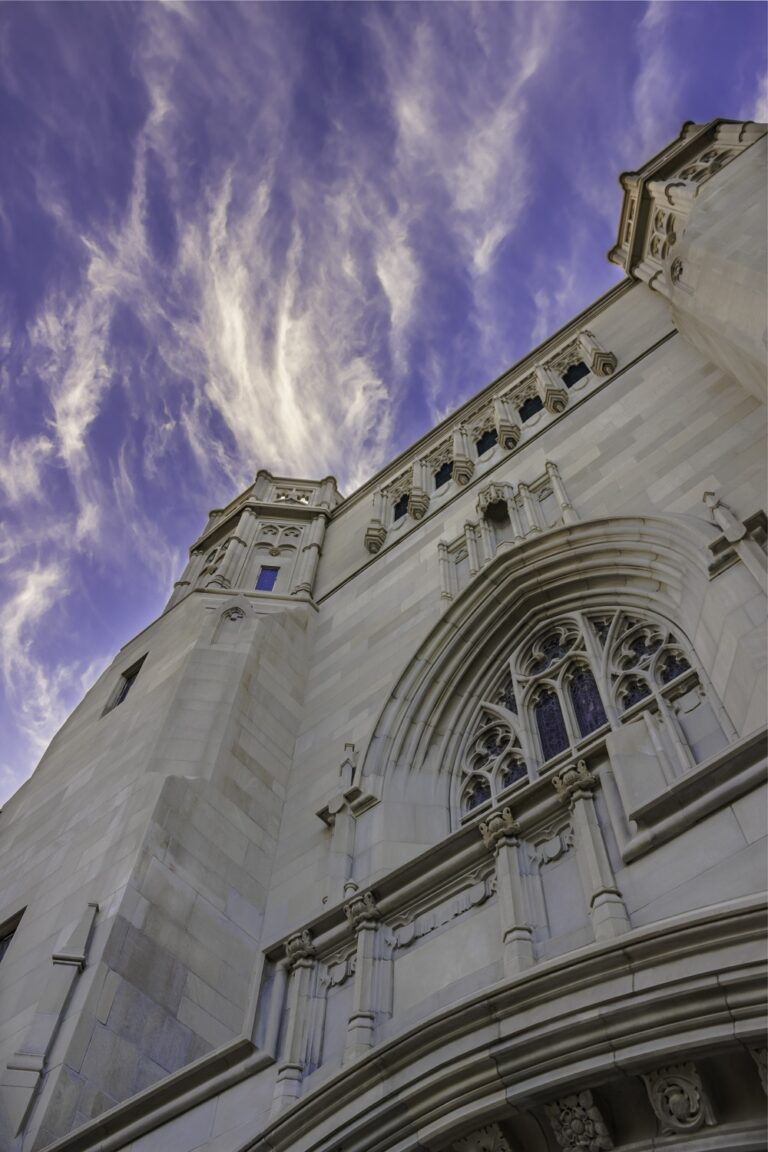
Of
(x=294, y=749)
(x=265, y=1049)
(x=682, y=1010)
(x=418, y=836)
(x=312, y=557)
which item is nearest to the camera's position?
(x=682, y=1010)

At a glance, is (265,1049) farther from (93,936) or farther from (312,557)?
(312,557)

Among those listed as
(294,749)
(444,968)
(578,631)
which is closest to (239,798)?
(294,749)

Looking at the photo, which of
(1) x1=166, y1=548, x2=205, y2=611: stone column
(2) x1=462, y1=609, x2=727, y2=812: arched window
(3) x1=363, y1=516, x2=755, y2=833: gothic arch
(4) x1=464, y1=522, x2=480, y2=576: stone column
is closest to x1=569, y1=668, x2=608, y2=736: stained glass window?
(2) x1=462, y1=609, x2=727, y2=812: arched window

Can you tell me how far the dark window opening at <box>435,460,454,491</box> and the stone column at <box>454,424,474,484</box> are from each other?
13.1 inches

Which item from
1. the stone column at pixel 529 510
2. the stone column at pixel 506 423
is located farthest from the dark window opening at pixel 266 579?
the stone column at pixel 529 510

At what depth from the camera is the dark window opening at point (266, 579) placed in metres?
18.2

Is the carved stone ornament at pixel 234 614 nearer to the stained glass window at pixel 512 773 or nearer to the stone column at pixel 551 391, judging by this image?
the stone column at pixel 551 391

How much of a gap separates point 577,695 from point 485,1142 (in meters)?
5.86

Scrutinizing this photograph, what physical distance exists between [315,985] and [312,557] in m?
12.3

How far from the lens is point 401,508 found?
61.5 feet

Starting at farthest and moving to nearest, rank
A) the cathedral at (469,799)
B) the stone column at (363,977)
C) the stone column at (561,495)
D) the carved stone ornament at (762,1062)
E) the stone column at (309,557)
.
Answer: the stone column at (309,557), the stone column at (561,495), the stone column at (363,977), the cathedral at (469,799), the carved stone ornament at (762,1062)

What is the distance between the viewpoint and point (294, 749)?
13172mm

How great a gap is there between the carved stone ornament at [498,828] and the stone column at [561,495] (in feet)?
20.3

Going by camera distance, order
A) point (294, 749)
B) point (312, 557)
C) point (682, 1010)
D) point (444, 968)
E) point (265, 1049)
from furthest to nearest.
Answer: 1. point (312, 557)
2. point (294, 749)
3. point (265, 1049)
4. point (444, 968)
5. point (682, 1010)
